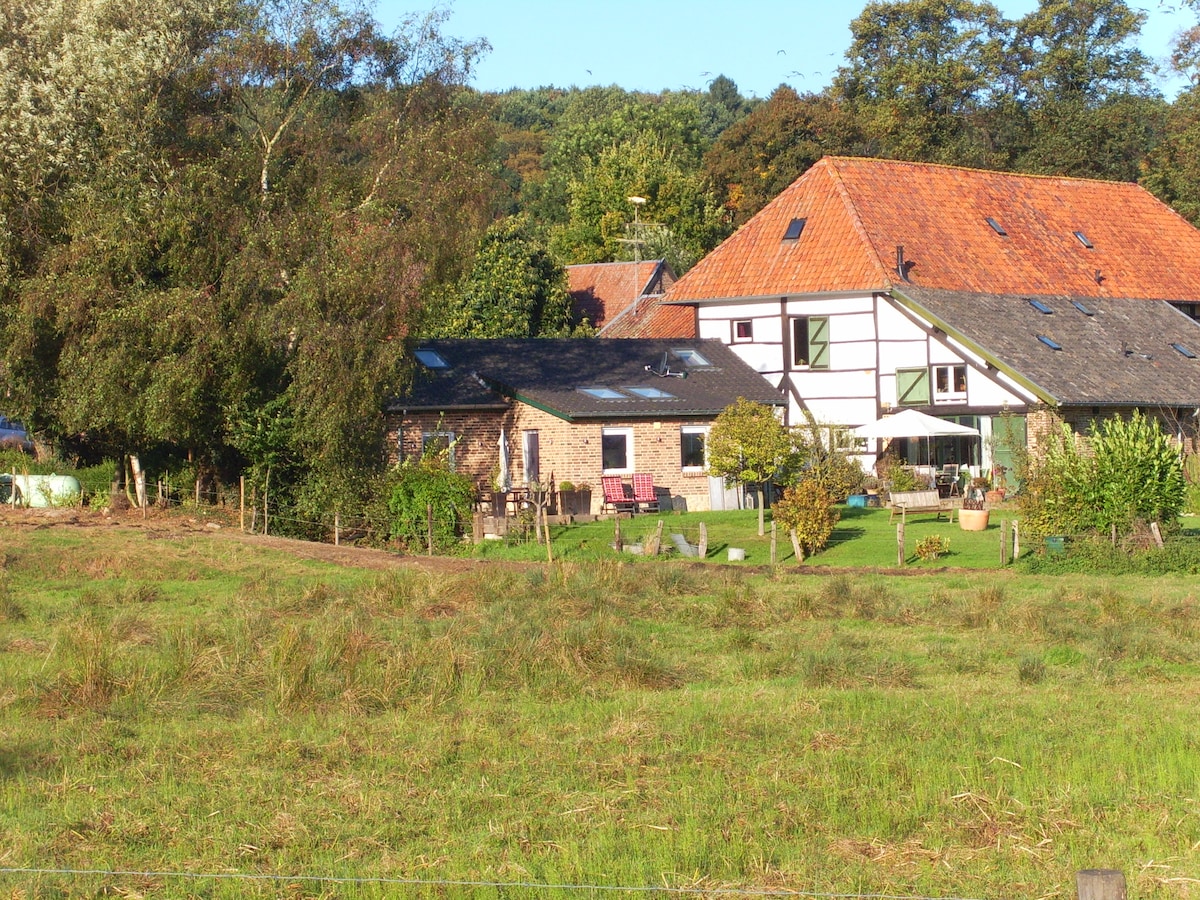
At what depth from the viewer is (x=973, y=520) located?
2717cm

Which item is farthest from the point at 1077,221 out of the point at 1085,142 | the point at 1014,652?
the point at 1014,652

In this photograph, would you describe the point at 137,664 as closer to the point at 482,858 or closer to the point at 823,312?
the point at 482,858

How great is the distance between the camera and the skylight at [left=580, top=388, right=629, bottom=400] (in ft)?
104

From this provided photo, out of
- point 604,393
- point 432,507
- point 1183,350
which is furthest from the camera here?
point 1183,350

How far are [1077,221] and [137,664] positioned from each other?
116ft

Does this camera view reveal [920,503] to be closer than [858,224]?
Yes

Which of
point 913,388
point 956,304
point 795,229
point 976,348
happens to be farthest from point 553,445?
point 795,229

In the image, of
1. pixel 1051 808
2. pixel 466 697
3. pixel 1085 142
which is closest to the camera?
pixel 1051 808

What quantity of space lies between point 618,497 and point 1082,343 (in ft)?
42.5

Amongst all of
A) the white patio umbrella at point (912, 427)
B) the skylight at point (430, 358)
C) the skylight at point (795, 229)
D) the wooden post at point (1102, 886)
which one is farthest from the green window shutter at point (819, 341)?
the wooden post at point (1102, 886)

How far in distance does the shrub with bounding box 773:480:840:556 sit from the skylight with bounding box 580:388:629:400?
311 inches

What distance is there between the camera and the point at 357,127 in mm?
27734

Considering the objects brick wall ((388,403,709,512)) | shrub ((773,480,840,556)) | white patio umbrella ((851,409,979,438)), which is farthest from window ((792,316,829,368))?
shrub ((773,480,840,556))

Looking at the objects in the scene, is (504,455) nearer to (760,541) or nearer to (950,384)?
(760,541)
